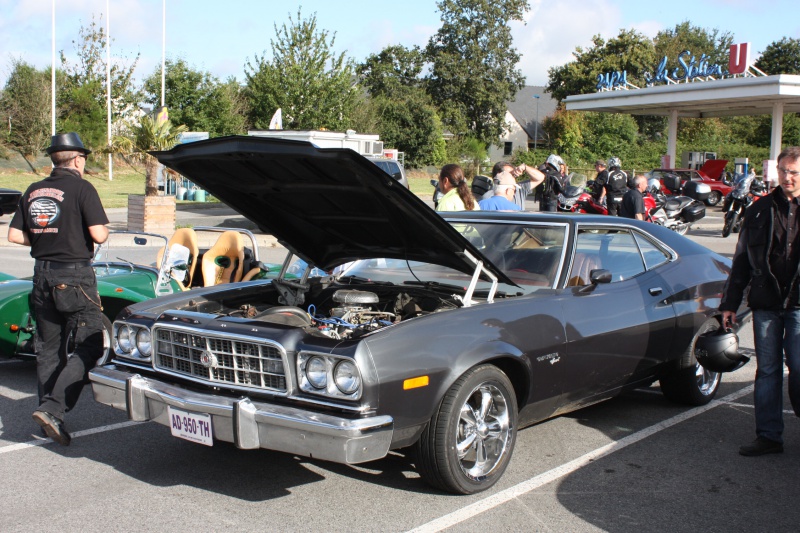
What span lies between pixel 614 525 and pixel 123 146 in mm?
17262

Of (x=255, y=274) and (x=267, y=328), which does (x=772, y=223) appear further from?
(x=255, y=274)

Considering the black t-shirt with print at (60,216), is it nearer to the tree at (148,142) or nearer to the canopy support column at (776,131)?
the tree at (148,142)

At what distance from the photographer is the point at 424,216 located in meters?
4.34

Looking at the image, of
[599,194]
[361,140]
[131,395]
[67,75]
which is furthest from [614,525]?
[67,75]

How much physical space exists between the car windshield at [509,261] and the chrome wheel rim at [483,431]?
0.82 m

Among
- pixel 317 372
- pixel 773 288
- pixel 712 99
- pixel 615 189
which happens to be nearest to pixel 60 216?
pixel 317 372

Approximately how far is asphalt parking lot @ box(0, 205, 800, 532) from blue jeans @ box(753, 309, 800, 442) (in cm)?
21

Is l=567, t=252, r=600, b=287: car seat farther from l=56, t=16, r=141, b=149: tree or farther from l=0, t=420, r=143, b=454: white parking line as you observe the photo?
l=56, t=16, r=141, b=149: tree

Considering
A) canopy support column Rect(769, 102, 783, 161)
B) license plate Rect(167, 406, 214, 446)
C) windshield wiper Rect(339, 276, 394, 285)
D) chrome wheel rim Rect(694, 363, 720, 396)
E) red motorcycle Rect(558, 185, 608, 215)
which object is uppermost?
canopy support column Rect(769, 102, 783, 161)

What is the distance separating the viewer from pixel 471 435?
14.1 ft

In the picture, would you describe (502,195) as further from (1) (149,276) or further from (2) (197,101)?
(2) (197,101)

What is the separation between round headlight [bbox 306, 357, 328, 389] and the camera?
12.8 feet

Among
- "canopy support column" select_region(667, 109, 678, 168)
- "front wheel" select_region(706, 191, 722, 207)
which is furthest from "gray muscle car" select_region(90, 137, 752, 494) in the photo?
"canopy support column" select_region(667, 109, 678, 168)

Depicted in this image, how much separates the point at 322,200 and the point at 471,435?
1.63m
